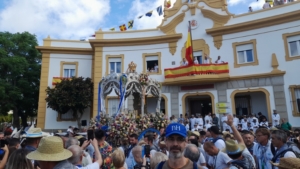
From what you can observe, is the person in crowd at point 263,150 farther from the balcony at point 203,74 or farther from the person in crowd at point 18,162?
the balcony at point 203,74

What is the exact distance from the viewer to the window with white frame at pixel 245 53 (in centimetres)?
1605

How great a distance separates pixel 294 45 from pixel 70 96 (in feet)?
52.7

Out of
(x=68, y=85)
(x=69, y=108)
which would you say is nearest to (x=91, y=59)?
(x=68, y=85)

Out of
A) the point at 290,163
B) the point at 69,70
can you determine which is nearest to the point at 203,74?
the point at 69,70

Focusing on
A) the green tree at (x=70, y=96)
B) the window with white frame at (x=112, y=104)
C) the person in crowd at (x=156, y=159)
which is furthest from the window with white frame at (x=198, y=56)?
the person in crowd at (x=156, y=159)

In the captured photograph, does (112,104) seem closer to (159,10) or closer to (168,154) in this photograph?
(159,10)

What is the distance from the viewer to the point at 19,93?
19.8 meters

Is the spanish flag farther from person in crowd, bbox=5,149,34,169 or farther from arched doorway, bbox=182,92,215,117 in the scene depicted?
person in crowd, bbox=5,149,34,169

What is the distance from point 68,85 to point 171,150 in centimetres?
1619

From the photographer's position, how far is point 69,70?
63.6 feet

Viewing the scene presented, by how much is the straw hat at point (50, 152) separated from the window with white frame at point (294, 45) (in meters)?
16.2

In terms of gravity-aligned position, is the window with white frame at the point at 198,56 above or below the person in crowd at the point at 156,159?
above

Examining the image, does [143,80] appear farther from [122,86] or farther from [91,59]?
[91,59]

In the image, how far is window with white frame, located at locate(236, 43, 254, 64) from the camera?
16.0 m
